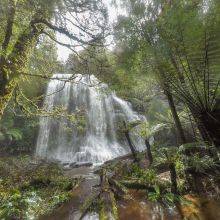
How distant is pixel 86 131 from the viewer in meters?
16.6

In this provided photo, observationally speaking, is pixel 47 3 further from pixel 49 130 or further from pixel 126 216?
pixel 49 130

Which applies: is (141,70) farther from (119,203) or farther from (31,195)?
(31,195)

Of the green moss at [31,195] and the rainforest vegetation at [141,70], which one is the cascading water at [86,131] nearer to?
the green moss at [31,195]

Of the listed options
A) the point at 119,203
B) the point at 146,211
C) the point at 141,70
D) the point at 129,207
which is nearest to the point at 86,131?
Answer: the point at 119,203

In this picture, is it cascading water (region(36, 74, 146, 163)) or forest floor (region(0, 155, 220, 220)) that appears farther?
cascading water (region(36, 74, 146, 163))

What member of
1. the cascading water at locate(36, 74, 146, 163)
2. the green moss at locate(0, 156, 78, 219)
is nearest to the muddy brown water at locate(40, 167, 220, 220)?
the green moss at locate(0, 156, 78, 219)

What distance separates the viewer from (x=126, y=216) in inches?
176

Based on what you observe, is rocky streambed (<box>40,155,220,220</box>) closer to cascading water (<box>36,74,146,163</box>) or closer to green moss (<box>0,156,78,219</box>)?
green moss (<box>0,156,78,219</box>)

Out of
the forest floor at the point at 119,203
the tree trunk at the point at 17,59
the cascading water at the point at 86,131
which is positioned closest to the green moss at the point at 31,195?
the forest floor at the point at 119,203

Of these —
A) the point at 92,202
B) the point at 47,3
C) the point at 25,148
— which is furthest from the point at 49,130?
the point at 47,3

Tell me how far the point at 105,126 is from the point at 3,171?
8293 millimetres

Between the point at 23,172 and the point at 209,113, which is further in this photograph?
the point at 23,172

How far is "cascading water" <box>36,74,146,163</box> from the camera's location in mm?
15453

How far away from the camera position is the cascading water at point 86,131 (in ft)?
50.7
